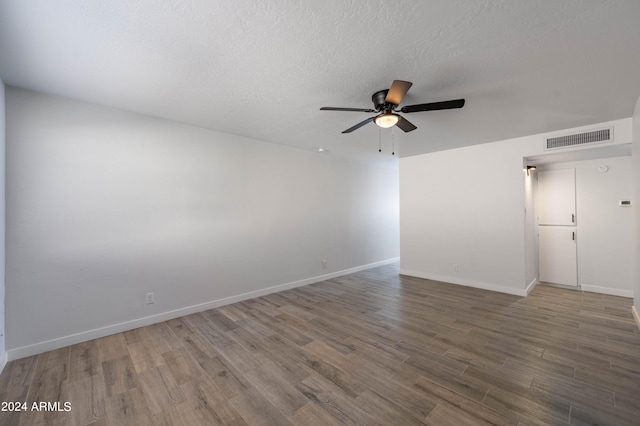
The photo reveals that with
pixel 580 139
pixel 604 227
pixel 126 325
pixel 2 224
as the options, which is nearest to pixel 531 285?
pixel 604 227

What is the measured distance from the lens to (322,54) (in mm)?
1943

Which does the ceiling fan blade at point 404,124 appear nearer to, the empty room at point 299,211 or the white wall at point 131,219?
the empty room at point 299,211

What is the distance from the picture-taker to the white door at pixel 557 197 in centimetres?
440

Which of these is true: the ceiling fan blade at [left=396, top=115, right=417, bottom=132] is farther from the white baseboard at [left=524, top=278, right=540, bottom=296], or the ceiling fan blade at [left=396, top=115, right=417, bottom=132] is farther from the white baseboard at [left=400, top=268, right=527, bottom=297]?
the white baseboard at [left=524, top=278, right=540, bottom=296]

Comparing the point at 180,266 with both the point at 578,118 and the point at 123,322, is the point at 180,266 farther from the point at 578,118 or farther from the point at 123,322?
the point at 578,118

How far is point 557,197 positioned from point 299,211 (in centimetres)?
467

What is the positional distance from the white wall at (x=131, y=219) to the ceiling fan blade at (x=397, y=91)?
2.57m

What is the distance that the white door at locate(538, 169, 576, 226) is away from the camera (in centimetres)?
440

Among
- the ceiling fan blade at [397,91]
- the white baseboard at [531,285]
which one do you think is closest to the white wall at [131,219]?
the ceiling fan blade at [397,91]

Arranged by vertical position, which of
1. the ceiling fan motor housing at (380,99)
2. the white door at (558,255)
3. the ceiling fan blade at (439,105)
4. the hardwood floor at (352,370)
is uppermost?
the ceiling fan motor housing at (380,99)

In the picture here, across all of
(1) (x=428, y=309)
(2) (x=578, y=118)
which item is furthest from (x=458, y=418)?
(2) (x=578, y=118)

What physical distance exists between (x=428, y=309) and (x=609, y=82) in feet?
9.89

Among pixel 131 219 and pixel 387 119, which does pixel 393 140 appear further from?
pixel 131 219

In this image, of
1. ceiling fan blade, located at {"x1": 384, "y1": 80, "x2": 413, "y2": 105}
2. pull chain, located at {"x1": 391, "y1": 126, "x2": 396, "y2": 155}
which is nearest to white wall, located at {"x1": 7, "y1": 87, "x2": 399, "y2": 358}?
pull chain, located at {"x1": 391, "y1": 126, "x2": 396, "y2": 155}
